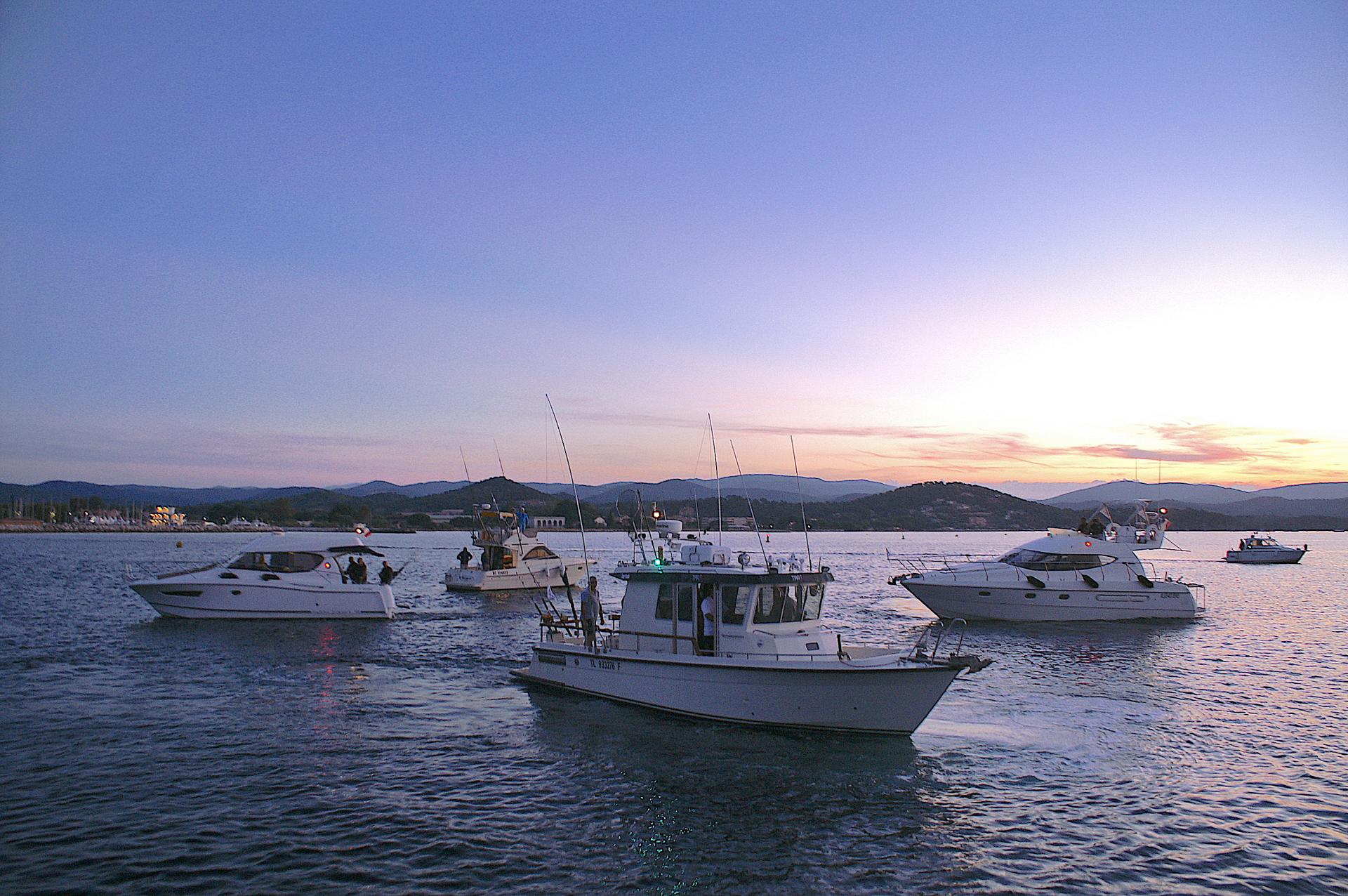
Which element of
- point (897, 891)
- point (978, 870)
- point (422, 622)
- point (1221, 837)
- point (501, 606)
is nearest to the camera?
point (897, 891)

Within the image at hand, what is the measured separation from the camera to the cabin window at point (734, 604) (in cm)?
1695

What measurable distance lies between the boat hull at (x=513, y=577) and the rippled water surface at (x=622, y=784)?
22071 millimetres

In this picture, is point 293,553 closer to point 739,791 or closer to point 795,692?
point 795,692

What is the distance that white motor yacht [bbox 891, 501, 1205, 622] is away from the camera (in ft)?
115

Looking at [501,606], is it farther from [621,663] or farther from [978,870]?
[978,870]

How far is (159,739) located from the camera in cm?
1552

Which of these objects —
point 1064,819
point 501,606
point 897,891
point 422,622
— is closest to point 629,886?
point 897,891

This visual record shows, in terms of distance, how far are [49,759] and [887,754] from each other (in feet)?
48.2

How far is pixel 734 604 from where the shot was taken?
17.0m

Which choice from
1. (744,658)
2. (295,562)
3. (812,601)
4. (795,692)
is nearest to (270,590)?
(295,562)

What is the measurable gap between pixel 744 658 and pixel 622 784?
154 inches

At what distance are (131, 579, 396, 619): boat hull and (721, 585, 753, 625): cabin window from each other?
2164 centimetres

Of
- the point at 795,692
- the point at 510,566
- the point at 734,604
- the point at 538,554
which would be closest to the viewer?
the point at 795,692

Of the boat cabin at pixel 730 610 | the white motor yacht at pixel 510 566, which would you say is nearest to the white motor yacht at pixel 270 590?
the white motor yacht at pixel 510 566
